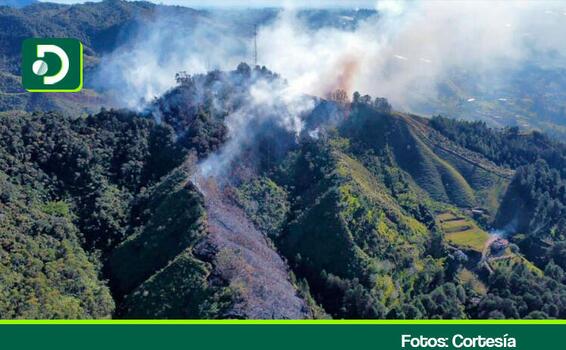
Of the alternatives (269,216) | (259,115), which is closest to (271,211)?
(269,216)

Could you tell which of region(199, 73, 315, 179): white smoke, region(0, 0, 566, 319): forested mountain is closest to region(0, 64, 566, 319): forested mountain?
region(0, 0, 566, 319): forested mountain

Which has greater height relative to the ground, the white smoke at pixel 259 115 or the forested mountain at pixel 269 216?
the white smoke at pixel 259 115

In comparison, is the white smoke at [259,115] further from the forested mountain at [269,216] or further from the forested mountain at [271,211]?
the forested mountain at [269,216]

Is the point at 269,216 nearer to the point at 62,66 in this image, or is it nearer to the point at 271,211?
the point at 271,211

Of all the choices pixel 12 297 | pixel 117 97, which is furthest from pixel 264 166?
pixel 117 97

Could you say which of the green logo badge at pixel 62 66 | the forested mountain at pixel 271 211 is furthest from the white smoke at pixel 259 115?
the green logo badge at pixel 62 66

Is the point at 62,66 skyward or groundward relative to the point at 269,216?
skyward

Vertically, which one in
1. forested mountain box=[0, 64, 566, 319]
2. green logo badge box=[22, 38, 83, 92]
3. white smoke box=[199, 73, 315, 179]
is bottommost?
forested mountain box=[0, 64, 566, 319]

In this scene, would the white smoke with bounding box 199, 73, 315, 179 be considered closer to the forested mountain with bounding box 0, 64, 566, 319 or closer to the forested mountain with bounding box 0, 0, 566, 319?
the forested mountain with bounding box 0, 0, 566, 319
